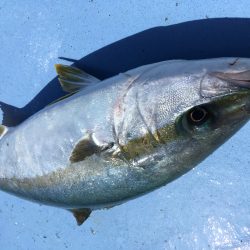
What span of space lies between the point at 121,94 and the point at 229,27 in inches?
24.9

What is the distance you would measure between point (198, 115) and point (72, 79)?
624 mm

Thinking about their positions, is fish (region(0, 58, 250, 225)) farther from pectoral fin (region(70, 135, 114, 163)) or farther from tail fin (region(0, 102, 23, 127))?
tail fin (region(0, 102, 23, 127))

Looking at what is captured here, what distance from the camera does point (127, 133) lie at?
1.54 metres

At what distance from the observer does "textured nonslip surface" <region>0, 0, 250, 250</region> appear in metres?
2.02

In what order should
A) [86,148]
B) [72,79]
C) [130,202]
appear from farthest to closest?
[130,202] → [72,79] → [86,148]

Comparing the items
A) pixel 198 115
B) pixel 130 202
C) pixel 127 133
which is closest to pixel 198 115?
pixel 198 115

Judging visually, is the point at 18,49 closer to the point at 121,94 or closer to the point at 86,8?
the point at 86,8

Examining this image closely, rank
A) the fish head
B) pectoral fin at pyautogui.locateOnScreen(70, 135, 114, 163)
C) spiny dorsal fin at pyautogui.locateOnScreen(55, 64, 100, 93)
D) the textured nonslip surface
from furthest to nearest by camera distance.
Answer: the textured nonslip surface → spiny dorsal fin at pyautogui.locateOnScreen(55, 64, 100, 93) → pectoral fin at pyautogui.locateOnScreen(70, 135, 114, 163) → the fish head

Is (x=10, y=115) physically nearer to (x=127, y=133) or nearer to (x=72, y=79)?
(x=72, y=79)

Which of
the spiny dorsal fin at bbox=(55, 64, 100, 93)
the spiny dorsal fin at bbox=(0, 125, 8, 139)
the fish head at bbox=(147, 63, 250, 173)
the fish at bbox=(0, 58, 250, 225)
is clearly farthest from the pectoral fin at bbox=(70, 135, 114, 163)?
the spiny dorsal fin at bbox=(0, 125, 8, 139)

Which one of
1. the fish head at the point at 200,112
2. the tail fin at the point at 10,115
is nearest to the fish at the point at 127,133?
the fish head at the point at 200,112

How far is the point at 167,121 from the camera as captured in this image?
4.90 ft

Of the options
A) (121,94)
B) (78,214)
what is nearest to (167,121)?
(121,94)

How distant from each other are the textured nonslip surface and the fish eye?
23.5 inches
